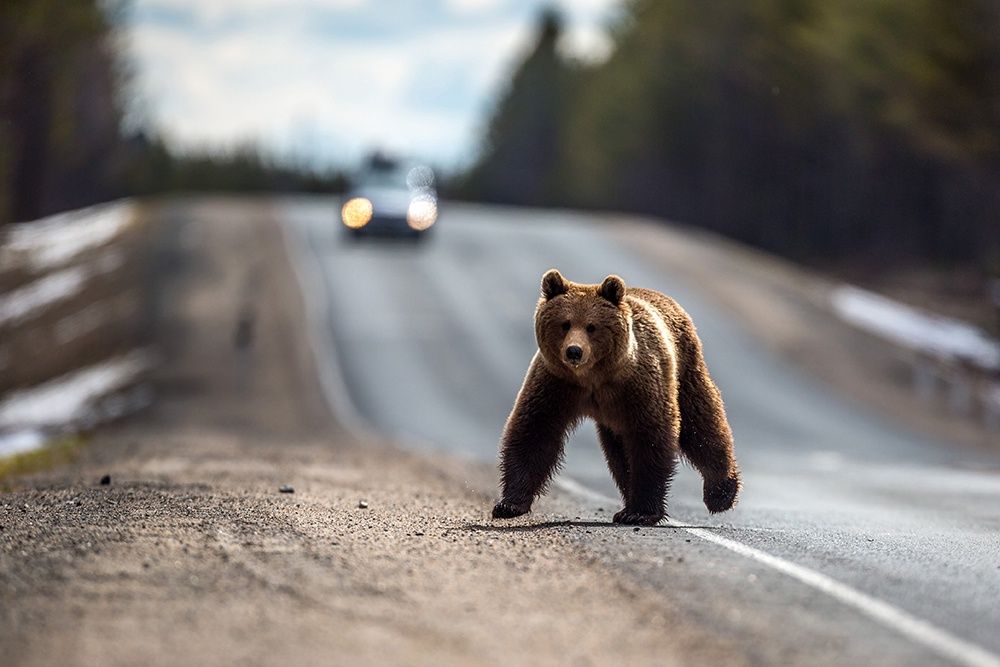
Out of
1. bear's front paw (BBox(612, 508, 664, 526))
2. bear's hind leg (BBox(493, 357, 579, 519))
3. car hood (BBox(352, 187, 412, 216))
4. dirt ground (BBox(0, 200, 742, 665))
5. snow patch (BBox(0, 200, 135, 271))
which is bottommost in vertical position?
snow patch (BBox(0, 200, 135, 271))

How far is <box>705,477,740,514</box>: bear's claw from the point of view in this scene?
9.66 metres

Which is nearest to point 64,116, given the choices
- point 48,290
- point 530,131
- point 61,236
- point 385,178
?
point 61,236

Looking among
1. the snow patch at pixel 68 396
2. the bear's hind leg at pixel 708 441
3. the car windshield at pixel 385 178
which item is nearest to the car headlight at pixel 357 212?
the car windshield at pixel 385 178

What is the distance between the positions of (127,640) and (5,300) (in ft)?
112

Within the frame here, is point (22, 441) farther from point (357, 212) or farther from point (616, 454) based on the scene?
point (357, 212)

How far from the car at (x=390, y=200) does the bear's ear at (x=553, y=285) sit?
35.5 metres

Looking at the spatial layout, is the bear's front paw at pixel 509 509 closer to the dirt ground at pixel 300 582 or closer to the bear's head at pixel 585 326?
the dirt ground at pixel 300 582

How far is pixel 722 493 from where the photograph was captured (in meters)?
9.67

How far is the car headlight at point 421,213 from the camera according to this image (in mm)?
44938

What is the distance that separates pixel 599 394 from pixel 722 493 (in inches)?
56.1

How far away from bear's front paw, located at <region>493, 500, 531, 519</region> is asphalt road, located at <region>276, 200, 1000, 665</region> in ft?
2.77

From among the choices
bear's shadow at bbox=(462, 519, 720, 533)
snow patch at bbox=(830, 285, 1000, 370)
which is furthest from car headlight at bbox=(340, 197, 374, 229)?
bear's shadow at bbox=(462, 519, 720, 533)

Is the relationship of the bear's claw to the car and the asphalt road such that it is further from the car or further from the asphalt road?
the car

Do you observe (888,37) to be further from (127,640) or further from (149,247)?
(127,640)
